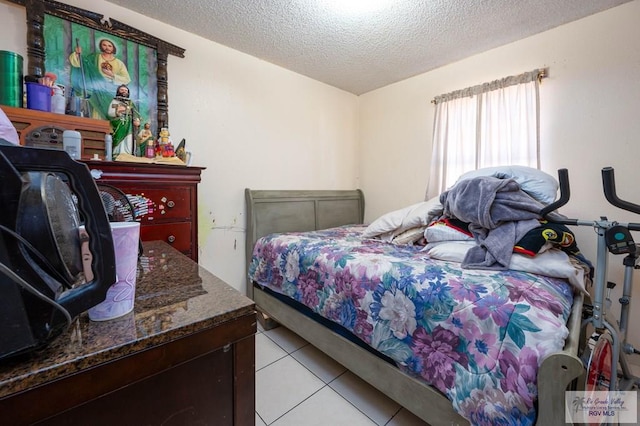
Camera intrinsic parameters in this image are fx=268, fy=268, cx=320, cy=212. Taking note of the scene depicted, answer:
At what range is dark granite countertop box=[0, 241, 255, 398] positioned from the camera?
34 centimetres

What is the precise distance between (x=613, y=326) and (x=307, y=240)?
1.63 meters

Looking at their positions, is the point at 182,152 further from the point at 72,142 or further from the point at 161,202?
the point at 72,142

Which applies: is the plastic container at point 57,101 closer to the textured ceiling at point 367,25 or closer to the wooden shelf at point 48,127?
the wooden shelf at point 48,127

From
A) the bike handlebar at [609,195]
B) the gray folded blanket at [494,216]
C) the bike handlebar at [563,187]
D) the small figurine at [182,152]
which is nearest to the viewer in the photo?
the bike handlebar at [609,195]

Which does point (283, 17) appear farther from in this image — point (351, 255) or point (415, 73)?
point (351, 255)

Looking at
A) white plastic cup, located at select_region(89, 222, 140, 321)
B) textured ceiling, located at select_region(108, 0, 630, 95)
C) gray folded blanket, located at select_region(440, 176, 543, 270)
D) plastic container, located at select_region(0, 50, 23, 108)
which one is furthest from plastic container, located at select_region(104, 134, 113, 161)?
gray folded blanket, located at select_region(440, 176, 543, 270)

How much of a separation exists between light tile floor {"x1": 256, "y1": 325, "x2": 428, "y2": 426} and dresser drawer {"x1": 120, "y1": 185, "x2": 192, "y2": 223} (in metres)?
1.12

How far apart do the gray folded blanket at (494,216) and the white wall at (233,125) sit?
1.69 metres

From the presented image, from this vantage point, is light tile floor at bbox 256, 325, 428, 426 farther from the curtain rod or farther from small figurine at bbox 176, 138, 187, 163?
the curtain rod

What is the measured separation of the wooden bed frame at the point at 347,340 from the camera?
80 centimetres

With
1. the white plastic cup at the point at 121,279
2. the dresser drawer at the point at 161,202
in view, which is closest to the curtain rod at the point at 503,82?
the dresser drawer at the point at 161,202

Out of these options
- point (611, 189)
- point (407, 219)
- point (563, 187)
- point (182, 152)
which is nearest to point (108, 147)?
point (182, 152)

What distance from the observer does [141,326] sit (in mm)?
450

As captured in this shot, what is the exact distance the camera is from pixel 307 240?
2.02 m
